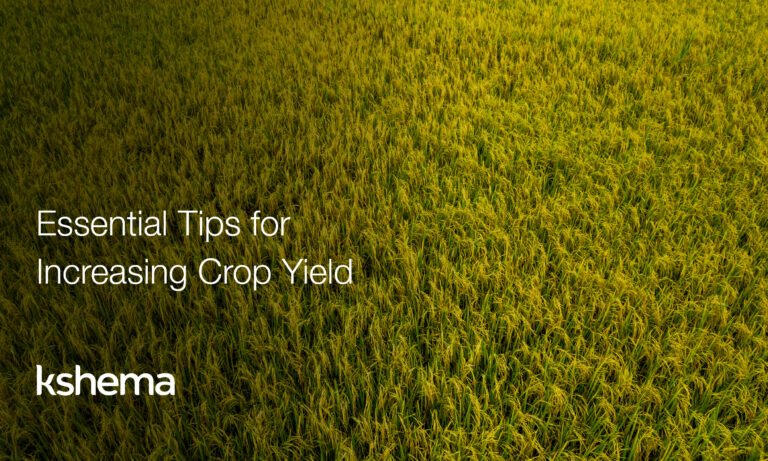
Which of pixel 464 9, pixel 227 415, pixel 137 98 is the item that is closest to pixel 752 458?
pixel 227 415

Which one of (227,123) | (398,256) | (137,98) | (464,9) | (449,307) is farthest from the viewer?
(464,9)

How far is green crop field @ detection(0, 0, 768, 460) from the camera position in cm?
143

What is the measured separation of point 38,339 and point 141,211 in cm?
74

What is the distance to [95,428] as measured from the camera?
1393 mm

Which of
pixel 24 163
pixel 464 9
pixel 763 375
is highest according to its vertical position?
pixel 464 9

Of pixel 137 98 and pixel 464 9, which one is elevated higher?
pixel 464 9

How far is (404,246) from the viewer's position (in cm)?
201

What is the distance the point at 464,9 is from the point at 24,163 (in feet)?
12.7

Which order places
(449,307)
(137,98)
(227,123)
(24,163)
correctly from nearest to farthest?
1. (449,307)
2. (24,163)
3. (227,123)
4. (137,98)

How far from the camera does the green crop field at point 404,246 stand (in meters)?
1.43

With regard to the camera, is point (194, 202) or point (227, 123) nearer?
point (194, 202)

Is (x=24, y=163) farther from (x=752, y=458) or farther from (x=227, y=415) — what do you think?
(x=752, y=458)

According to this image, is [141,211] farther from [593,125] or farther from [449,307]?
[593,125]

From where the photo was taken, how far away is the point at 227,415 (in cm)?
139
